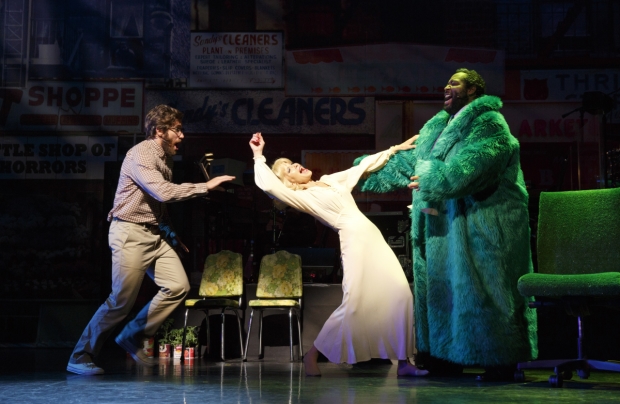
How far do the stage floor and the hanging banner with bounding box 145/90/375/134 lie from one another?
4316mm

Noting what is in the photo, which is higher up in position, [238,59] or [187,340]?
[238,59]

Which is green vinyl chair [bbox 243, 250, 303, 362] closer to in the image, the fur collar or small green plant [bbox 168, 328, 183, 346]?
small green plant [bbox 168, 328, 183, 346]

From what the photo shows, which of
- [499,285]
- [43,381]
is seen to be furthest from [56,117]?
[499,285]

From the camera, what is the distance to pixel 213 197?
24.2ft

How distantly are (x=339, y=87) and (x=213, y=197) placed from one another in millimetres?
1966

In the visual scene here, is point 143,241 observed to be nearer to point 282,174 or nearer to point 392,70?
point 282,174

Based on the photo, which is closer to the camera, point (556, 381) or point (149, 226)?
point (556, 381)

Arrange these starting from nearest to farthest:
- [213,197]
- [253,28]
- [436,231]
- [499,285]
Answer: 1. [499,285]
2. [436,231]
3. [213,197]
4. [253,28]

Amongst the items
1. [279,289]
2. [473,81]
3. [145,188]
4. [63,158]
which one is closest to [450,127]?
[473,81]

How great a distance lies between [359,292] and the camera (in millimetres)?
3359

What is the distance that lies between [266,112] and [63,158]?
2434 mm

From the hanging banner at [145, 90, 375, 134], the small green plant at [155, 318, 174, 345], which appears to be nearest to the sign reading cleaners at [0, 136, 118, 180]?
the hanging banner at [145, 90, 375, 134]

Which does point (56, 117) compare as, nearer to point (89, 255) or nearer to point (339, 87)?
point (89, 255)

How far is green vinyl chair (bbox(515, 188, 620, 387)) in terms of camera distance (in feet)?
9.89
